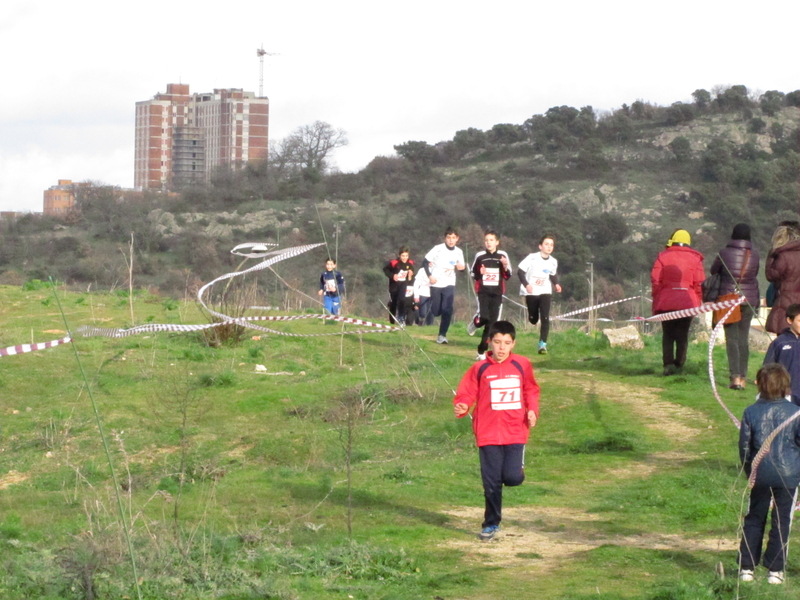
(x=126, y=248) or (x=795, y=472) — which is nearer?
(x=795, y=472)

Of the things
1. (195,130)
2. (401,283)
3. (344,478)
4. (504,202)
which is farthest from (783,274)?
(195,130)

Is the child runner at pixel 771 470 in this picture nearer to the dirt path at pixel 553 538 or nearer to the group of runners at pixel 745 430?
the group of runners at pixel 745 430

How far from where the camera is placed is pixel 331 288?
18.3 metres

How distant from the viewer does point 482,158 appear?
267ft

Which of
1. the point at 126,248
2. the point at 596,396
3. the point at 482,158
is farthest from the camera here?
the point at 482,158

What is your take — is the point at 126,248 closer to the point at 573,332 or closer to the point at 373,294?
the point at 373,294

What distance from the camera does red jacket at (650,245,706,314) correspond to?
468 inches

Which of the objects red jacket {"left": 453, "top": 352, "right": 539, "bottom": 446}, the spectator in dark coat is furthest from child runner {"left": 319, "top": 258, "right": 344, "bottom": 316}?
red jacket {"left": 453, "top": 352, "right": 539, "bottom": 446}

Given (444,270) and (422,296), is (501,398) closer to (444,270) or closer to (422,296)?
(444,270)

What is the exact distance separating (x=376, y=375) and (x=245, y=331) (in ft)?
9.02

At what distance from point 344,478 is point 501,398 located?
Answer: 2.23 m

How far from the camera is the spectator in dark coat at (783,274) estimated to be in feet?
31.8

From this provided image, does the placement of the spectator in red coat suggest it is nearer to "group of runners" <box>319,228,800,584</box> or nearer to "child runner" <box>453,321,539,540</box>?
"group of runners" <box>319,228,800,584</box>

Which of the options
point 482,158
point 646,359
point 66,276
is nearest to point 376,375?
point 646,359
